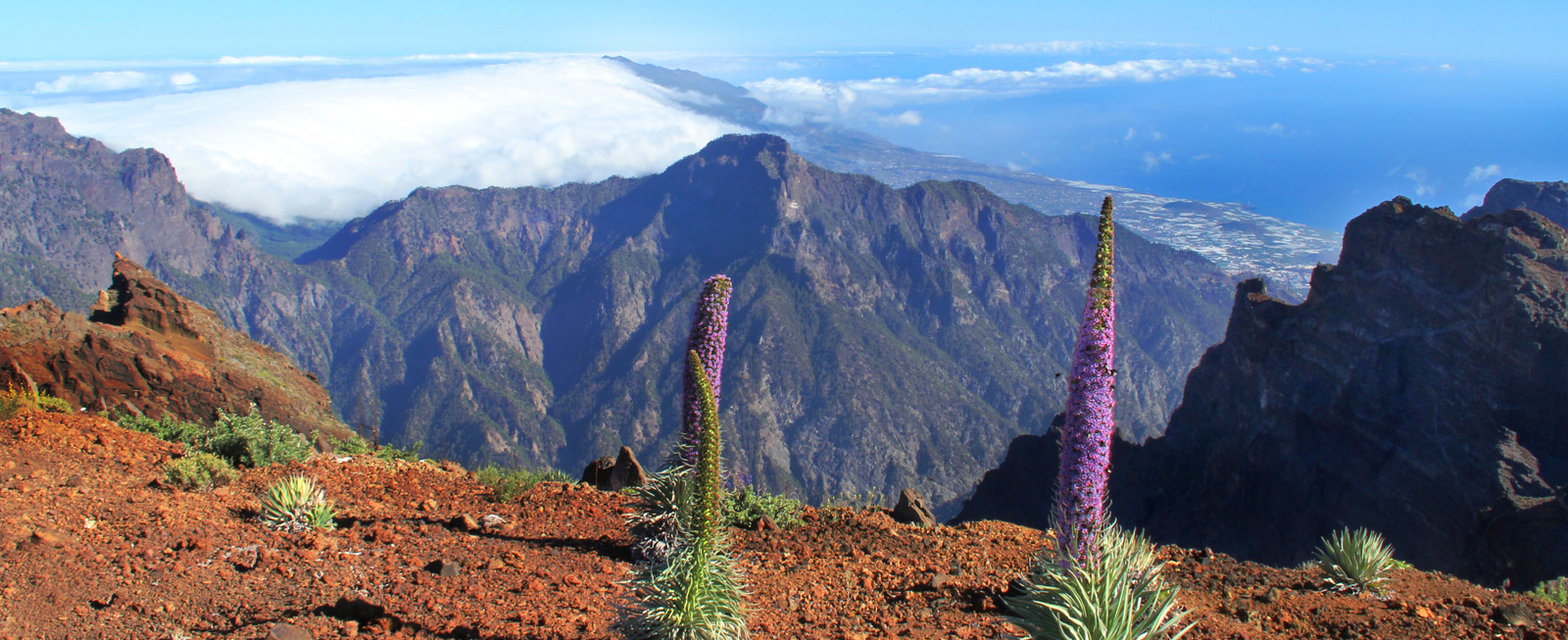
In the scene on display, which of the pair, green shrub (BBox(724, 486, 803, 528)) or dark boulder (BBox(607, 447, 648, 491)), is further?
dark boulder (BBox(607, 447, 648, 491))

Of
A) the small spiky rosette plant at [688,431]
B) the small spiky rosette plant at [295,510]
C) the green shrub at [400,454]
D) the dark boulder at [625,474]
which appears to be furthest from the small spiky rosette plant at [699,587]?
the green shrub at [400,454]

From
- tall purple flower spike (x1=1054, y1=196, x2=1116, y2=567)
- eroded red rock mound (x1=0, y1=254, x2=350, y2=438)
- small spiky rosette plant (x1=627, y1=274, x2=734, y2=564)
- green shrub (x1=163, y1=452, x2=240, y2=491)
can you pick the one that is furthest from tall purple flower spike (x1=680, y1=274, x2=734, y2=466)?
eroded red rock mound (x1=0, y1=254, x2=350, y2=438)

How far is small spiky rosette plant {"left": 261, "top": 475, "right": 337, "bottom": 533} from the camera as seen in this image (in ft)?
28.8

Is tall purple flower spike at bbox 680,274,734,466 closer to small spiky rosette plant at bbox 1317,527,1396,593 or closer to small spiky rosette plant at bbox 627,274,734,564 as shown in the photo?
small spiky rosette plant at bbox 627,274,734,564

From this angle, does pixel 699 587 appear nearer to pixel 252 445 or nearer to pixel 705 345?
pixel 705 345

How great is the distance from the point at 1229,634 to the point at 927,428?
521 feet

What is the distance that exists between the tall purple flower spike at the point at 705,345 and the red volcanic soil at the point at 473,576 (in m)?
1.46

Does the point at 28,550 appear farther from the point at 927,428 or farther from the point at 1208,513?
the point at 927,428

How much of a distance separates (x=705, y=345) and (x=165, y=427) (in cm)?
1035

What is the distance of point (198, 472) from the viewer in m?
10.1

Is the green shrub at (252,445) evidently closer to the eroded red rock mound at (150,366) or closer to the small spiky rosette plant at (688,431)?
the eroded red rock mound at (150,366)

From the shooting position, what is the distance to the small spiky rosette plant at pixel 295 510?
28.8 feet

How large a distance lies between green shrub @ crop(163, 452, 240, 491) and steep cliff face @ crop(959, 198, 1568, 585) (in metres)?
37.4

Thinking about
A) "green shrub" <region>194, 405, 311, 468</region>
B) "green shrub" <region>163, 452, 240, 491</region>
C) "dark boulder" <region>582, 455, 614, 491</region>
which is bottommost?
"dark boulder" <region>582, 455, 614, 491</region>
